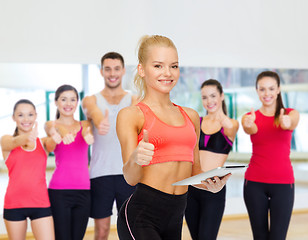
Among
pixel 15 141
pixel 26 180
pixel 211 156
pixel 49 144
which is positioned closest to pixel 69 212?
pixel 26 180

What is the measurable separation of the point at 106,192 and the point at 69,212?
0.35 m

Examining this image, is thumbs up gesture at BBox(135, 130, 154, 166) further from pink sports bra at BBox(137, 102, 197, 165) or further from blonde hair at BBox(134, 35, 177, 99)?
blonde hair at BBox(134, 35, 177, 99)

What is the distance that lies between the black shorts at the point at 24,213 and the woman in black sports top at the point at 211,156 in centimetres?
109

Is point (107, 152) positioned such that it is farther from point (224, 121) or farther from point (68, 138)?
point (224, 121)

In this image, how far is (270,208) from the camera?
3301mm

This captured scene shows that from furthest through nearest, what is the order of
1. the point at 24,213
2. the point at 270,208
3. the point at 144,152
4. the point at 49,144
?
the point at 49,144, the point at 24,213, the point at 270,208, the point at 144,152

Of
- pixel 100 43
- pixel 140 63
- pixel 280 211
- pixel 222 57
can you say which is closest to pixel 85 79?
pixel 100 43

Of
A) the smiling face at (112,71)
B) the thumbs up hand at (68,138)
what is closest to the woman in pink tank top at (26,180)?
the thumbs up hand at (68,138)

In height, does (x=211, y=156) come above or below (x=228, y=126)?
below

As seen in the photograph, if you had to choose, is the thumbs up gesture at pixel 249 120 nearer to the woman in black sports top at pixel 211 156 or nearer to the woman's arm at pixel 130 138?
the woman in black sports top at pixel 211 156

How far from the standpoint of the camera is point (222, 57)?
5664 millimetres

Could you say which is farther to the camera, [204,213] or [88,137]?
[88,137]

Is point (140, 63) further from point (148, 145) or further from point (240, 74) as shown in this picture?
point (240, 74)

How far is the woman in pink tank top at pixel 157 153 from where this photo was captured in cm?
190
